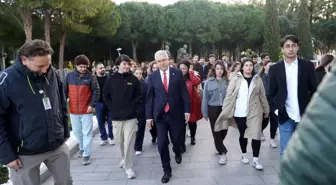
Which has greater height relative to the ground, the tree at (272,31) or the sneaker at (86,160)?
the tree at (272,31)

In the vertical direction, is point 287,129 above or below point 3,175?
above

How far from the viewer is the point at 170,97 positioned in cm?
483

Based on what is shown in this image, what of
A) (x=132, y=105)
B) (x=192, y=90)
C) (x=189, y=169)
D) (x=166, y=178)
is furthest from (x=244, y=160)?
(x=132, y=105)

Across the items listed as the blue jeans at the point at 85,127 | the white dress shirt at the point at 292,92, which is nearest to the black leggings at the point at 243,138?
the white dress shirt at the point at 292,92

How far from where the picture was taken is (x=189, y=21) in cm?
3634

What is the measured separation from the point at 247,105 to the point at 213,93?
31.3 inches

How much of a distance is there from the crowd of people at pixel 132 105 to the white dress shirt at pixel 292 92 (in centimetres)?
1

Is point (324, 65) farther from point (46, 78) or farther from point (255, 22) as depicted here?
point (255, 22)

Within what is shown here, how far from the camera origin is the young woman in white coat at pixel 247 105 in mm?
5012

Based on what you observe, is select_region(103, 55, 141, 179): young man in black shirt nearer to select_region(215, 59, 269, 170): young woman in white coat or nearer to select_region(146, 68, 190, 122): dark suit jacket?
select_region(146, 68, 190, 122): dark suit jacket

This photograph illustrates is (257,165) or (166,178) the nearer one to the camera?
(166,178)

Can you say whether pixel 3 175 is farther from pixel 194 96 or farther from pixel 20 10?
pixel 20 10

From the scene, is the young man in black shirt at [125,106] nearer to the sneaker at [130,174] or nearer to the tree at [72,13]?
the sneaker at [130,174]

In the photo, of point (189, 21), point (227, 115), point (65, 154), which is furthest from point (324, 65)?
point (189, 21)
